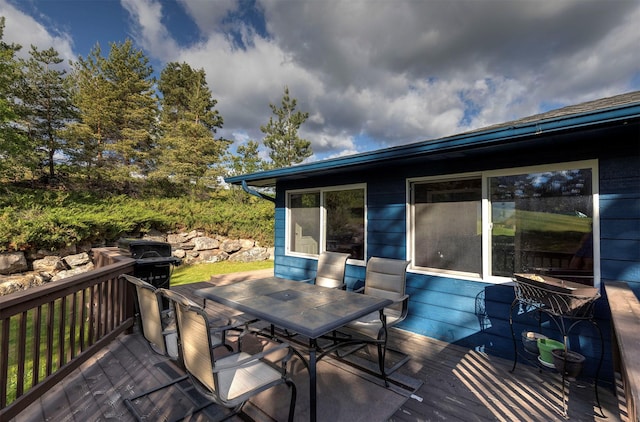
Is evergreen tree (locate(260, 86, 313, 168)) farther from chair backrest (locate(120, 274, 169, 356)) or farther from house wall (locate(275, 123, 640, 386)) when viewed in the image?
chair backrest (locate(120, 274, 169, 356))

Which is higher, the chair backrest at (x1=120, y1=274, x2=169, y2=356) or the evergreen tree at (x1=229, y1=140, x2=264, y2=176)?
the evergreen tree at (x1=229, y1=140, x2=264, y2=176)

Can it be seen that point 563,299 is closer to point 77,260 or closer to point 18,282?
point 18,282

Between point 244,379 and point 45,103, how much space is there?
43.9 ft

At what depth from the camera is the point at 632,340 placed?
128 centimetres

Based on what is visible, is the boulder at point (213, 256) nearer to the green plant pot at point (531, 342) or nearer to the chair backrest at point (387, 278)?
the chair backrest at point (387, 278)

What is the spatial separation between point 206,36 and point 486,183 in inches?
350

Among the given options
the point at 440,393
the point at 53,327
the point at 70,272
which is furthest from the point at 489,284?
the point at 70,272

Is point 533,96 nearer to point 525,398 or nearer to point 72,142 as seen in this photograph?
point 525,398

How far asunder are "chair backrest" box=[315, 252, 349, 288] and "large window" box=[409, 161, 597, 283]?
982mm

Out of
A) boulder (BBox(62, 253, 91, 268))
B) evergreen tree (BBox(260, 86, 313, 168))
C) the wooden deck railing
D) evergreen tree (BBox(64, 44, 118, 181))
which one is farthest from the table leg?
evergreen tree (BBox(260, 86, 313, 168))

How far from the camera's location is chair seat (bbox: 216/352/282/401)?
1558 millimetres

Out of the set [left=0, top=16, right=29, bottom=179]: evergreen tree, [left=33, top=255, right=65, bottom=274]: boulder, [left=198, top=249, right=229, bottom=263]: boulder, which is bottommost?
[left=198, top=249, right=229, bottom=263]: boulder

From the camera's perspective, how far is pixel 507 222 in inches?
119

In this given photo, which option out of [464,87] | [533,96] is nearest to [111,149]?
[464,87]
